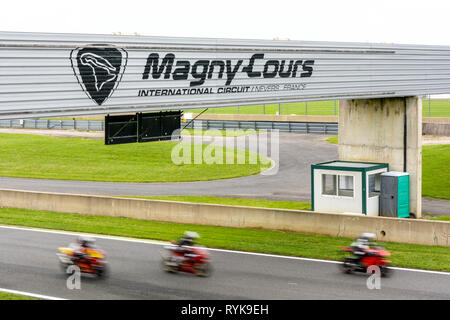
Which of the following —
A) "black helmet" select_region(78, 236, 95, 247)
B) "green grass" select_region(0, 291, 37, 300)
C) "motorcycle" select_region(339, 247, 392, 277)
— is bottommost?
"green grass" select_region(0, 291, 37, 300)

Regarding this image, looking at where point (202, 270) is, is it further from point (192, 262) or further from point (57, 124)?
point (57, 124)

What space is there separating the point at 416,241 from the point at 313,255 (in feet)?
12.1

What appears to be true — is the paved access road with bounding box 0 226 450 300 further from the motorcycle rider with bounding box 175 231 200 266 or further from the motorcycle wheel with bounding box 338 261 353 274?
the motorcycle rider with bounding box 175 231 200 266

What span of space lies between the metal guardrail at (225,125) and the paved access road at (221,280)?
125 ft

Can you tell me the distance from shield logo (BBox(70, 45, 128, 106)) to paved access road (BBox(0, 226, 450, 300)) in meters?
4.74

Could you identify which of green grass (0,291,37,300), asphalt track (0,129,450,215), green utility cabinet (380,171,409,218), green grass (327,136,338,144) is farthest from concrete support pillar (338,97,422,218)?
green grass (327,136,338,144)

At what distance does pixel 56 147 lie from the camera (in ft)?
173

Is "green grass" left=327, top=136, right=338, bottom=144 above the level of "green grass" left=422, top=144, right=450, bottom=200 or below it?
above

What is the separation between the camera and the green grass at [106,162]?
4144 centimetres

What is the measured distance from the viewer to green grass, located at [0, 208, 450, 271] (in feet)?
69.6

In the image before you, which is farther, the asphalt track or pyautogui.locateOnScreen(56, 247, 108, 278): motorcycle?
the asphalt track

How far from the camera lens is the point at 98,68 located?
18141 millimetres
